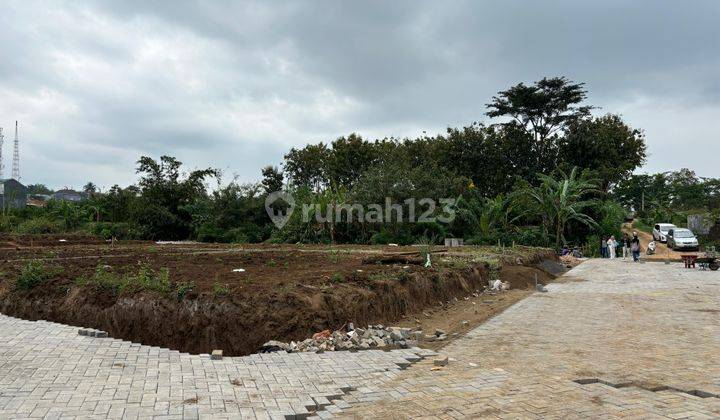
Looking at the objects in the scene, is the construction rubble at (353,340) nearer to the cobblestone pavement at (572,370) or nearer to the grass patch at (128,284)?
the cobblestone pavement at (572,370)

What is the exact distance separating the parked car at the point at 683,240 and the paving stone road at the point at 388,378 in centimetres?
2465

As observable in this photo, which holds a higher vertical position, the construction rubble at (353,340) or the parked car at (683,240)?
the parked car at (683,240)

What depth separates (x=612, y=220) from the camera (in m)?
29.3

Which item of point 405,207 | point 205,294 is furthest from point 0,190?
point 205,294

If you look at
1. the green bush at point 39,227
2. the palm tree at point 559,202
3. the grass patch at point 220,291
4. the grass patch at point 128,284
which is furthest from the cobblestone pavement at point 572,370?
the green bush at point 39,227

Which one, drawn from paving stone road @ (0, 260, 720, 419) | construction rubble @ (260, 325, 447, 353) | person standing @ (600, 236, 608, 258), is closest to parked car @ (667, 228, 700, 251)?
person standing @ (600, 236, 608, 258)

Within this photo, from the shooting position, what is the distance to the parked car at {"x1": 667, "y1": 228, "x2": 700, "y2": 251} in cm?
2961

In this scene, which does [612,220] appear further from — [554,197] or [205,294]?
[205,294]

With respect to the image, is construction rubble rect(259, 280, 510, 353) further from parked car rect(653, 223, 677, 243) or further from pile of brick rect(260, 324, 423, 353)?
parked car rect(653, 223, 677, 243)

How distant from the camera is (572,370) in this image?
6039 mm

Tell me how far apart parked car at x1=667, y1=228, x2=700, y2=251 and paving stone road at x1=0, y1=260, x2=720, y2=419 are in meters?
24.7

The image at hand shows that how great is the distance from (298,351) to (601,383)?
3701 millimetres

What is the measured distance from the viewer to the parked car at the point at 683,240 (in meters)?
29.6

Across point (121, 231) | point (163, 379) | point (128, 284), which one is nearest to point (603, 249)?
point (128, 284)
